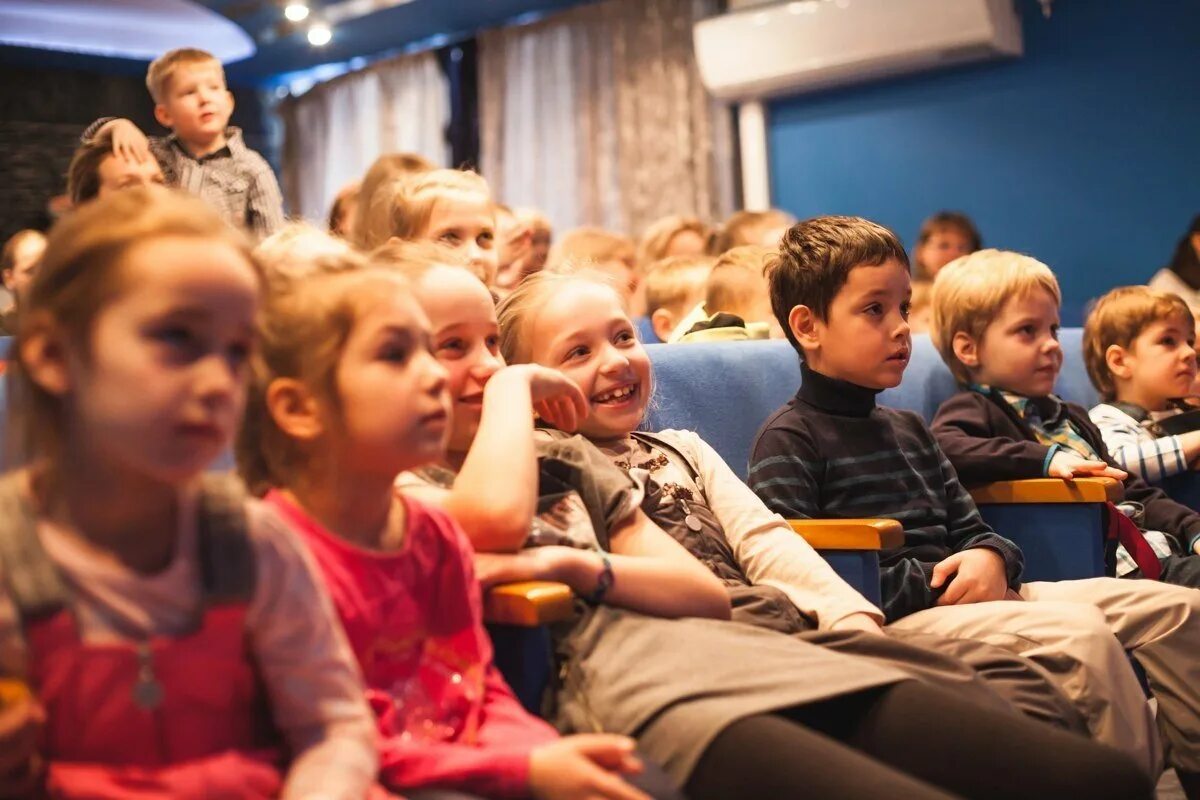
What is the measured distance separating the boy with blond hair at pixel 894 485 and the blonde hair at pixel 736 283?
82 centimetres

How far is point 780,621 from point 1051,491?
32.7 inches

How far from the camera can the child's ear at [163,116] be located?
12.0 ft

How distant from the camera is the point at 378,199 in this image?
274 cm

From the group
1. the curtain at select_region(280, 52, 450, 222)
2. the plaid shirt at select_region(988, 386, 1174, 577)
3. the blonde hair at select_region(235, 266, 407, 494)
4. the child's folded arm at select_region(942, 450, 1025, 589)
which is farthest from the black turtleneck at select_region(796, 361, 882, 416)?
the curtain at select_region(280, 52, 450, 222)

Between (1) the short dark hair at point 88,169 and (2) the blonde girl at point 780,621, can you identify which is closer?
(2) the blonde girl at point 780,621

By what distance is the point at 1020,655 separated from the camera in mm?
1911

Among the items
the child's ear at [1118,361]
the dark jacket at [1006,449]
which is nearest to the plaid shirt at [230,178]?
the dark jacket at [1006,449]

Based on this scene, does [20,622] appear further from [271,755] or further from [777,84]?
[777,84]

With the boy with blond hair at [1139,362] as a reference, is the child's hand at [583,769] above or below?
below

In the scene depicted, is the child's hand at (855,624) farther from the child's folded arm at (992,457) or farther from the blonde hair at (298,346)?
the blonde hair at (298,346)

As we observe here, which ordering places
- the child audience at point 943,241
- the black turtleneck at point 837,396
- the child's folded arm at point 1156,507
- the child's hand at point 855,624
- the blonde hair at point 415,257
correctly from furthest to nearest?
the child audience at point 943,241
the child's folded arm at point 1156,507
the black turtleneck at point 837,396
the child's hand at point 855,624
the blonde hair at point 415,257

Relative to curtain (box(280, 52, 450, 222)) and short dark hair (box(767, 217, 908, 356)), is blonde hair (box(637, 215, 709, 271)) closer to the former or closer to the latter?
short dark hair (box(767, 217, 908, 356))

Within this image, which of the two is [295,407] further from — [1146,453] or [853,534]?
[1146,453]

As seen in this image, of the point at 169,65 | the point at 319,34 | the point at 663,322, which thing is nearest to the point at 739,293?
the point at 663,322
